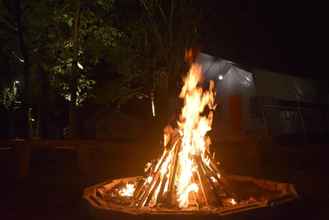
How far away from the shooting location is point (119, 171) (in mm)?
12469

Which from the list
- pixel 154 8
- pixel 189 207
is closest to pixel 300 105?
pixel 154 8

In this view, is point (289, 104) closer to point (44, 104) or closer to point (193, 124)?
point (44, 104)

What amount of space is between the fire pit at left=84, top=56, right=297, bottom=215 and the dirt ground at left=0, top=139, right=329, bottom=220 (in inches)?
29.8

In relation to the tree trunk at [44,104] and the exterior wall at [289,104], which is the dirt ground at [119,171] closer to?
the tree trunk at [44,104]

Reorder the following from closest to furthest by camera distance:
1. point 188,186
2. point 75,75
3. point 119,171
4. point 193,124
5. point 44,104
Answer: point 188,186 < point 193,124 < point 119,171 < point 75,75 < point 44,104

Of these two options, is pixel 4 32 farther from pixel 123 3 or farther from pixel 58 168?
pixel 58 168

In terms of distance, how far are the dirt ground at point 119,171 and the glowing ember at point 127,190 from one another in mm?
826

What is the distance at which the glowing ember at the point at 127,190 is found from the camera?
26.5 feet

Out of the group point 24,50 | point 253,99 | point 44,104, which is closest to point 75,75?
point 24,50

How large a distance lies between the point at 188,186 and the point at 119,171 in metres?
5.47

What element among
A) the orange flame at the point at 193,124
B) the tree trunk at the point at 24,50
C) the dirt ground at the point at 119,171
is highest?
the tree trunk at the point at 24,50

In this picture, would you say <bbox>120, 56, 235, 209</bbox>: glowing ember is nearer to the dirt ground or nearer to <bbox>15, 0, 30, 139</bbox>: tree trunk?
the dirt ground

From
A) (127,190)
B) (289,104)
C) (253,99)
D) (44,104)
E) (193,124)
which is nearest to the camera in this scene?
(193,124)

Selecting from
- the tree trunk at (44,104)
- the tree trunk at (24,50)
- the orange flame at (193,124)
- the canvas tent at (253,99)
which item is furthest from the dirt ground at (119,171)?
the canvas tent at (253,99)
